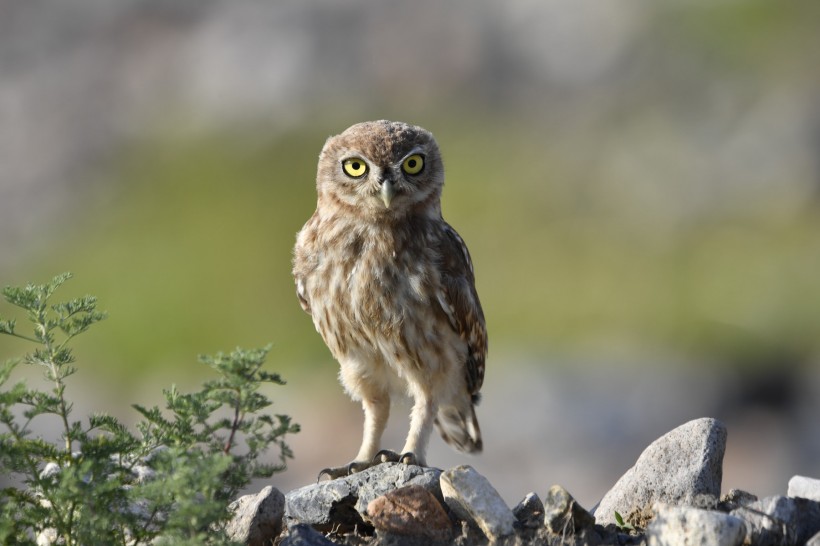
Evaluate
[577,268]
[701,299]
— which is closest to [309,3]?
[577,268]

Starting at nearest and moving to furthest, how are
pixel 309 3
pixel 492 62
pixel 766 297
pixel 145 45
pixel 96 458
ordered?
pixel 96 458, pixel 766 297, pixel 492 62, pixel 309 3, pixel 145 45

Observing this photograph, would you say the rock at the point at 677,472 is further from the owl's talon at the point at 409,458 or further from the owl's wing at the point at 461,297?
the owl's wing at the point at 461,297

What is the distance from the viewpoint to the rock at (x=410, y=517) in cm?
393

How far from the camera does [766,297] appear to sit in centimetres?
1206

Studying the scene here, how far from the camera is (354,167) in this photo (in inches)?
204

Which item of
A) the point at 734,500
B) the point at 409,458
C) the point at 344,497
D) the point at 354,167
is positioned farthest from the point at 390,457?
the point at 734,500

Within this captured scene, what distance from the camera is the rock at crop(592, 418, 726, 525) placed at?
412 centimetres

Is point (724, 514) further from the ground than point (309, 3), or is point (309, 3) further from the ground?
A: point (309, 3)

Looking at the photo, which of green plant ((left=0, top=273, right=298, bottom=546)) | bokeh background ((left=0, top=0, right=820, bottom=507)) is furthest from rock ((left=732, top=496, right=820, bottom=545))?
bokeh background ((left=0, top=0, right=820, bottom=507))

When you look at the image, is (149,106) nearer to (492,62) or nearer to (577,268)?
(492,62)

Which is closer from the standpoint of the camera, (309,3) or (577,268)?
(577,268)

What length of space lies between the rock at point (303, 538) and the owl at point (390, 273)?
125 cm

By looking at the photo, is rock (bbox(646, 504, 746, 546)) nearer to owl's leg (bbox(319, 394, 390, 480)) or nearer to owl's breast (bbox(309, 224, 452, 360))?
owl's breast (bbox(309, 224, 452, 360))

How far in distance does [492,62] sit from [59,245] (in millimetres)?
6257
